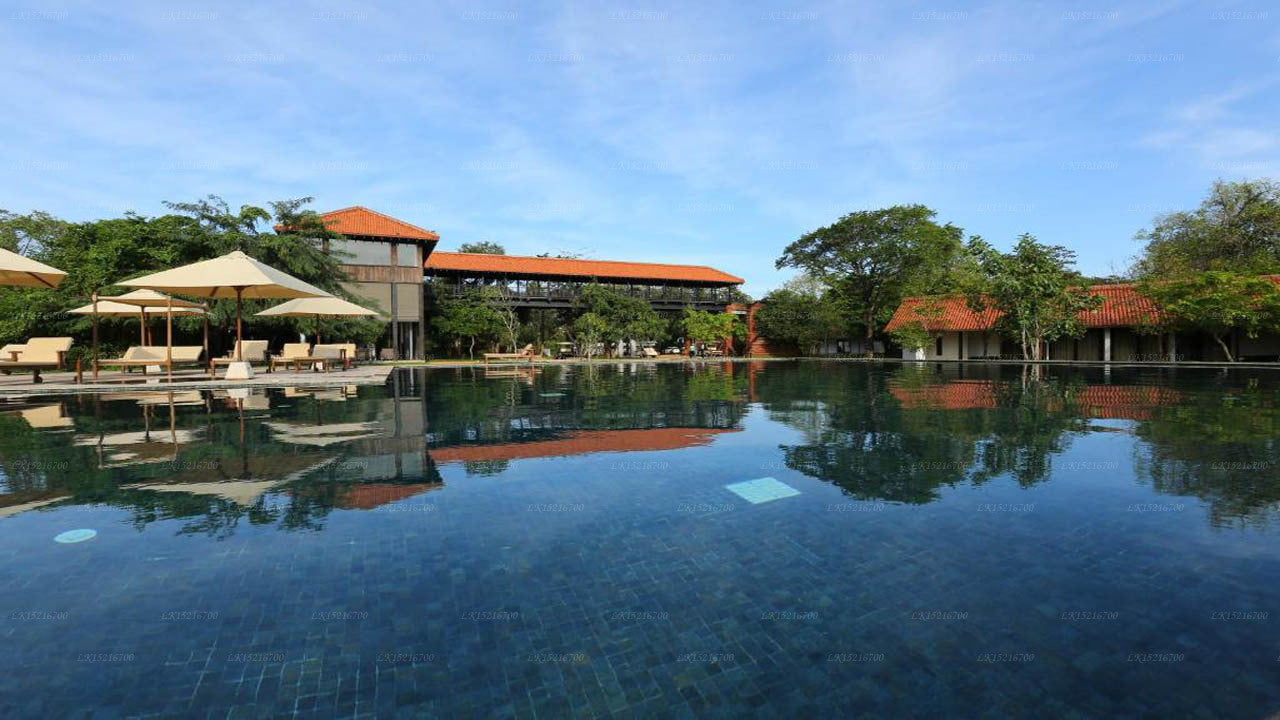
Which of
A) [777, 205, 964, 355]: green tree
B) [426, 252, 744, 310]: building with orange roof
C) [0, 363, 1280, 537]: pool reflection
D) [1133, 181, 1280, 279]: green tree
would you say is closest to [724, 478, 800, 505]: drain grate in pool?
[0, 363, 1280, 537]: pool reflection

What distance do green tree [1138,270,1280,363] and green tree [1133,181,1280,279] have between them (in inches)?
285

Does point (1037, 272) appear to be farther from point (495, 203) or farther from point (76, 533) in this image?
point (76, 533)

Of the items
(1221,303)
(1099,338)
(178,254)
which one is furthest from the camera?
(1099,338)

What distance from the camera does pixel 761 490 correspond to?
154 inches

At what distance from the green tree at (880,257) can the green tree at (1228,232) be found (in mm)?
10641

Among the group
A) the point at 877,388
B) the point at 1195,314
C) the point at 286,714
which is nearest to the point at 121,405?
the point at 286,714

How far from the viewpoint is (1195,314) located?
70.9 ft

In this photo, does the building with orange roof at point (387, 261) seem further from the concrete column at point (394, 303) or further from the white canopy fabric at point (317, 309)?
the white canopy fabric at point (317, 309)

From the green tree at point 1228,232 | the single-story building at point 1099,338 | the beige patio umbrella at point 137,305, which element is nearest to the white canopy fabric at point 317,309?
the beige patio umbrella at point 137,305

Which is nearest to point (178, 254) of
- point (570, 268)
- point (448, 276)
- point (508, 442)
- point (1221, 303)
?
point (448, 276)

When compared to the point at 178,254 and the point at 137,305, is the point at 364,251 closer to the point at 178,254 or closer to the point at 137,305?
the point at 178,254

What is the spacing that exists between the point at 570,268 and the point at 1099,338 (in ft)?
89.3

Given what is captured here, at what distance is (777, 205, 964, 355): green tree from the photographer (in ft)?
116

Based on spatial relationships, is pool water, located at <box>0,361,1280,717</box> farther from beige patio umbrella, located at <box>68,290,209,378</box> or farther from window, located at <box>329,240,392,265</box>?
window, located at <box>329,240,392,265</box>
